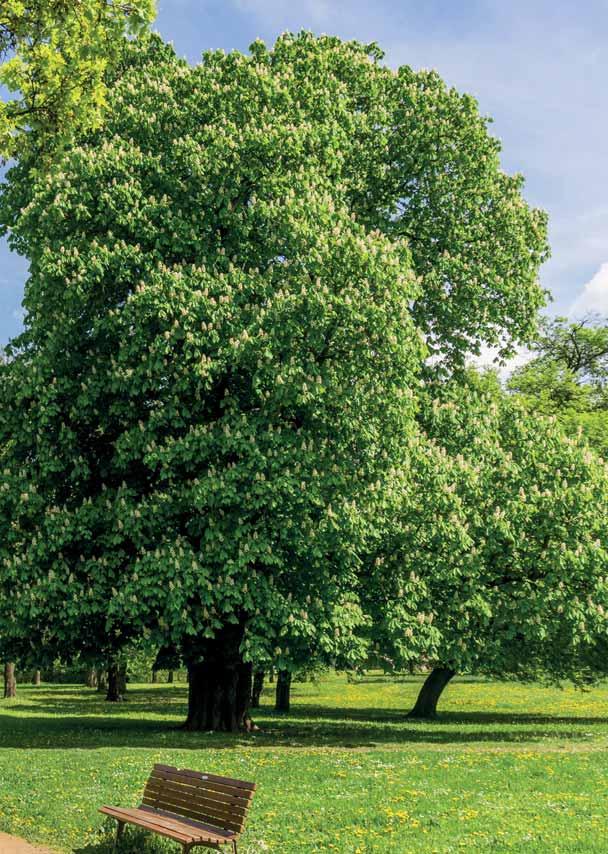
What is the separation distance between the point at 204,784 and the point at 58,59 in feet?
36.2

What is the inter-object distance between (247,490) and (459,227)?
37.6ft

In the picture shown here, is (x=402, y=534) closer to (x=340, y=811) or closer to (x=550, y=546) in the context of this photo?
(x=550, y=546)

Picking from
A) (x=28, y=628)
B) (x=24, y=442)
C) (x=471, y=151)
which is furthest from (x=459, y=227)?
(x=28, y=628)

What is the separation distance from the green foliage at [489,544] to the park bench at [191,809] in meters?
12.5

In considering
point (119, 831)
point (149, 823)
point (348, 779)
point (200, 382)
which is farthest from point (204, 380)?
point (149, 823)

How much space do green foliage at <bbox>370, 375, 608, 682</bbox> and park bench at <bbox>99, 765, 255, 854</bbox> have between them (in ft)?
40.9

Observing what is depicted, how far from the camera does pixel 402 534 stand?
24359 millimetres

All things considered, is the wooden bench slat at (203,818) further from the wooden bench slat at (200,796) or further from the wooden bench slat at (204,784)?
the wooden bench slat at (204,784)

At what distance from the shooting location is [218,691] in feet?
88.6

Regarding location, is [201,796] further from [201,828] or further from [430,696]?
[430,696]

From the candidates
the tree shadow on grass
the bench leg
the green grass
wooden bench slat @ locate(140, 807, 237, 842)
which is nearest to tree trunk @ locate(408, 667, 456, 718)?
the tree shadow on grass

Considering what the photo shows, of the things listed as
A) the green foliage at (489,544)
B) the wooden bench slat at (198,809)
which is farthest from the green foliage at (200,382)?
the wooden bench slat at (198,809)

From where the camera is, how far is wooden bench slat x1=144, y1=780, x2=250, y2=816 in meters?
10.2

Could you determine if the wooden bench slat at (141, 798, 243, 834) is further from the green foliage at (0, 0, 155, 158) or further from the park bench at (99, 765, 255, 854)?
the green foliage at (0, 0, 155, 158)
